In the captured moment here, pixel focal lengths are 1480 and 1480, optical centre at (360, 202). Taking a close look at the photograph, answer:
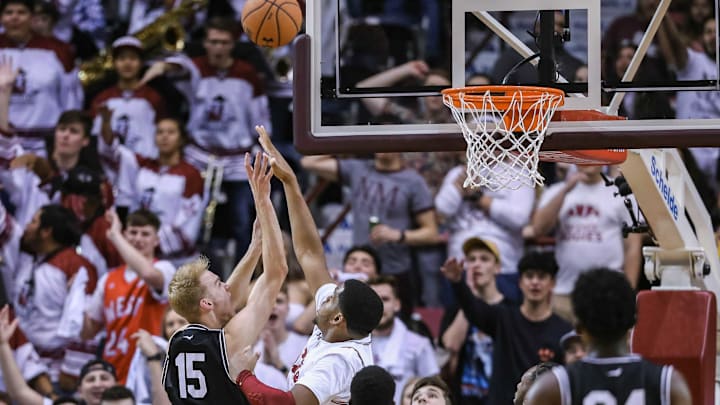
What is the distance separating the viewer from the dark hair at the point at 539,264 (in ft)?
29.6

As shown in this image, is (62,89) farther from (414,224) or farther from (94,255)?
(414,224)

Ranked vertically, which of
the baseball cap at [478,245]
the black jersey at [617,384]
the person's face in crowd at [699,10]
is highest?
the person's face in crowd at [699,10]

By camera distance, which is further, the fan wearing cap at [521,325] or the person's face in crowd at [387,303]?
the person's face in crowd at [387,303]

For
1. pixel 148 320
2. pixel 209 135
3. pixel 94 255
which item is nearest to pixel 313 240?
pixel 148 320

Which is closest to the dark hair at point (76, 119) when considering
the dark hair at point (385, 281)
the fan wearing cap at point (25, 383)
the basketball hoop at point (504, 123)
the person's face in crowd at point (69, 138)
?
the person's face in crowd at point (69, 138)

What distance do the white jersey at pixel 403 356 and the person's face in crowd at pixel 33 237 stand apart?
8.61ft

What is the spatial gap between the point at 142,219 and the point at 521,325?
268 centimetres

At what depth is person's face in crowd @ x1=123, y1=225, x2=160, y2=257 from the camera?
978 cm

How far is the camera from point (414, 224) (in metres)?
10.3

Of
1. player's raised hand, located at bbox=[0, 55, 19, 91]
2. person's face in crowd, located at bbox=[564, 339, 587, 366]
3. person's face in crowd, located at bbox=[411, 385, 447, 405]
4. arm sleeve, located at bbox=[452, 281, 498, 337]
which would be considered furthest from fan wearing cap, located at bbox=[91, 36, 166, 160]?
person's face in crowd, located at bbox=[411, 385, 447, 405]

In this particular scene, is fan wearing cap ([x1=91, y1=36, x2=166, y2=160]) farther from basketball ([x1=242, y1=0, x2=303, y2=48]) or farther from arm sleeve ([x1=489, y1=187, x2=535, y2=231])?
basketball ([x1=242, y1=0, x2=303, y2=48])

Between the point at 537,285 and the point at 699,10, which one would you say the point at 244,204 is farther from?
the point at 699,10

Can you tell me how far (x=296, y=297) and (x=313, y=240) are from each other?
10.0 feet

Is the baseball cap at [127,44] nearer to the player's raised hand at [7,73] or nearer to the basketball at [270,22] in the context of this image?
the player's raised hand at [7,73]
